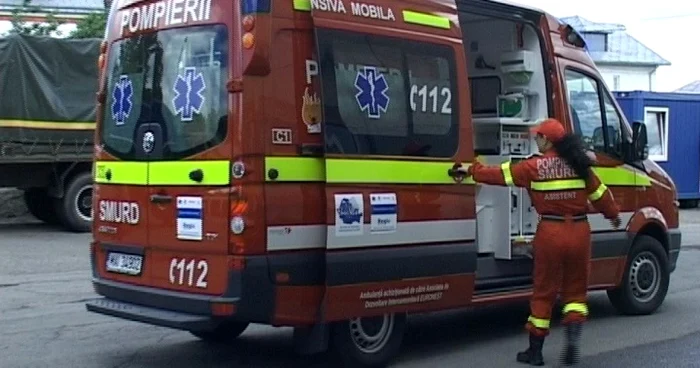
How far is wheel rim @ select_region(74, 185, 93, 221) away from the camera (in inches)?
668

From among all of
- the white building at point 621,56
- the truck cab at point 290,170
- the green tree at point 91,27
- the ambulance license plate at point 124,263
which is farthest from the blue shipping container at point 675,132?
the white building at point 621,56

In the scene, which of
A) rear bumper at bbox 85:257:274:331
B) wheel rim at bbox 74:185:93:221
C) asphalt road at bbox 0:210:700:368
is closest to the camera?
rear bumper at bbox 85:257:274:331

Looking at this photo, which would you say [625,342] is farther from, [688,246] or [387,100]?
[688,246]

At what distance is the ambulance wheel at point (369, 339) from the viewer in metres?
7.41

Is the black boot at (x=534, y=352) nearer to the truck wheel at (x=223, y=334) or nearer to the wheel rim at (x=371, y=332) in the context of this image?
the wheel rim at (x=371, y=332)

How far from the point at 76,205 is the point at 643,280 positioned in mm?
9750

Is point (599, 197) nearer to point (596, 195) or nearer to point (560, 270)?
point (596, 195)

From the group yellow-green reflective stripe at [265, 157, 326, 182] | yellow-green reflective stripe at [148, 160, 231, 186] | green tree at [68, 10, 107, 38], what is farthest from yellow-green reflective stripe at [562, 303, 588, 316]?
green tree at [68, 10, 107, 38]

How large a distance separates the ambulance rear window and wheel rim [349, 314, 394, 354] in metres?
1.18

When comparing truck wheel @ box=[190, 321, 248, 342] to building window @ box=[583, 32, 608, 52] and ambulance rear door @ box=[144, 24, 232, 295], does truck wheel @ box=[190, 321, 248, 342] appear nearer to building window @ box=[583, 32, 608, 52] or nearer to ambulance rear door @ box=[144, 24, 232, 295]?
ambulance rear door @ box=[144, 24, 232, 295]

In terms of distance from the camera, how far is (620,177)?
32.0 feet

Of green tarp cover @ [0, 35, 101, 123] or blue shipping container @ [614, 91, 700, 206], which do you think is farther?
blue shipping container @ [614, 91, 700, 206]

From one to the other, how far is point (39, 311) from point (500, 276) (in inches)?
173

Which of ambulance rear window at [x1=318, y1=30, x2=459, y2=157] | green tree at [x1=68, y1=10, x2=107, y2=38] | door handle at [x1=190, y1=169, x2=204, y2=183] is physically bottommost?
door handle at [x1=190, y1=169, x2=204, y2=183]
